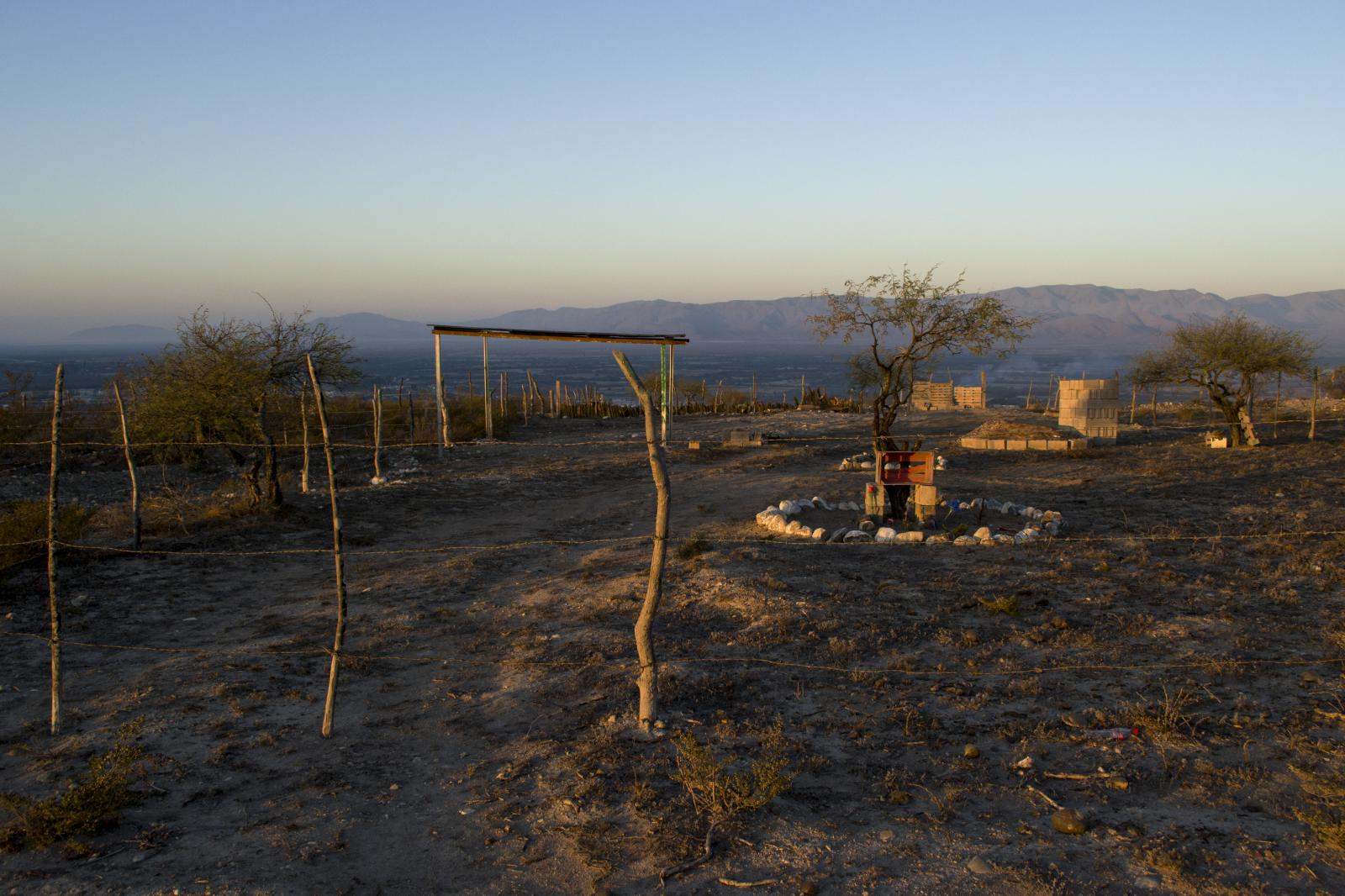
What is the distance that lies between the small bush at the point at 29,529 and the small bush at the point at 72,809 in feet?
20.3

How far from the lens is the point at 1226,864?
4.51 metres

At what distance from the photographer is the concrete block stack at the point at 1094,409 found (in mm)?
24078

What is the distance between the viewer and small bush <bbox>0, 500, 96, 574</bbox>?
34.7 feet

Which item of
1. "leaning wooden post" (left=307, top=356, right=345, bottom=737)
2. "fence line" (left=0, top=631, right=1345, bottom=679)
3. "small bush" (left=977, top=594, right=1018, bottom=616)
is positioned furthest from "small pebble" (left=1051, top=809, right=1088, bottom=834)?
"leaning wooden post" (left=307, top=356, right=345, bottom=737)

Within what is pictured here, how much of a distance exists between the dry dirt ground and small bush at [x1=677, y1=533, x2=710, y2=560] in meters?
0.19

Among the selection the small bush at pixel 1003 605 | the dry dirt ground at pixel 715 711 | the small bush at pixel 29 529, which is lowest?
the dry dirt ground at pixel 715 711

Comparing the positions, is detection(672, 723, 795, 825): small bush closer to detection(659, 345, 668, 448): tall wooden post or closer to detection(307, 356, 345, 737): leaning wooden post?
detection(307, 356, 345, 737): leaning wooden post

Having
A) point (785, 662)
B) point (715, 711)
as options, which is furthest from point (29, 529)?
point (785, 662)

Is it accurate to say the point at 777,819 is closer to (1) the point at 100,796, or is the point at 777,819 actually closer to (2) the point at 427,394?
(1) the point at 100,796

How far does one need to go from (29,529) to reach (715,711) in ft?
33.3

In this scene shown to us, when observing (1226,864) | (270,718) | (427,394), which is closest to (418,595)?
(270,718)

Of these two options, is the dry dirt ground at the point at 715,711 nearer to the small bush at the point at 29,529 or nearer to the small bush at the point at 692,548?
the small bush at the point at 692,548

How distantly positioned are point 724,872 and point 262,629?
21.1 feet

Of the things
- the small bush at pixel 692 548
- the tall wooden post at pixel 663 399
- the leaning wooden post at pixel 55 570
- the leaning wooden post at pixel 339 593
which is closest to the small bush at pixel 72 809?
the leaning wooden post at pixel 55 570
